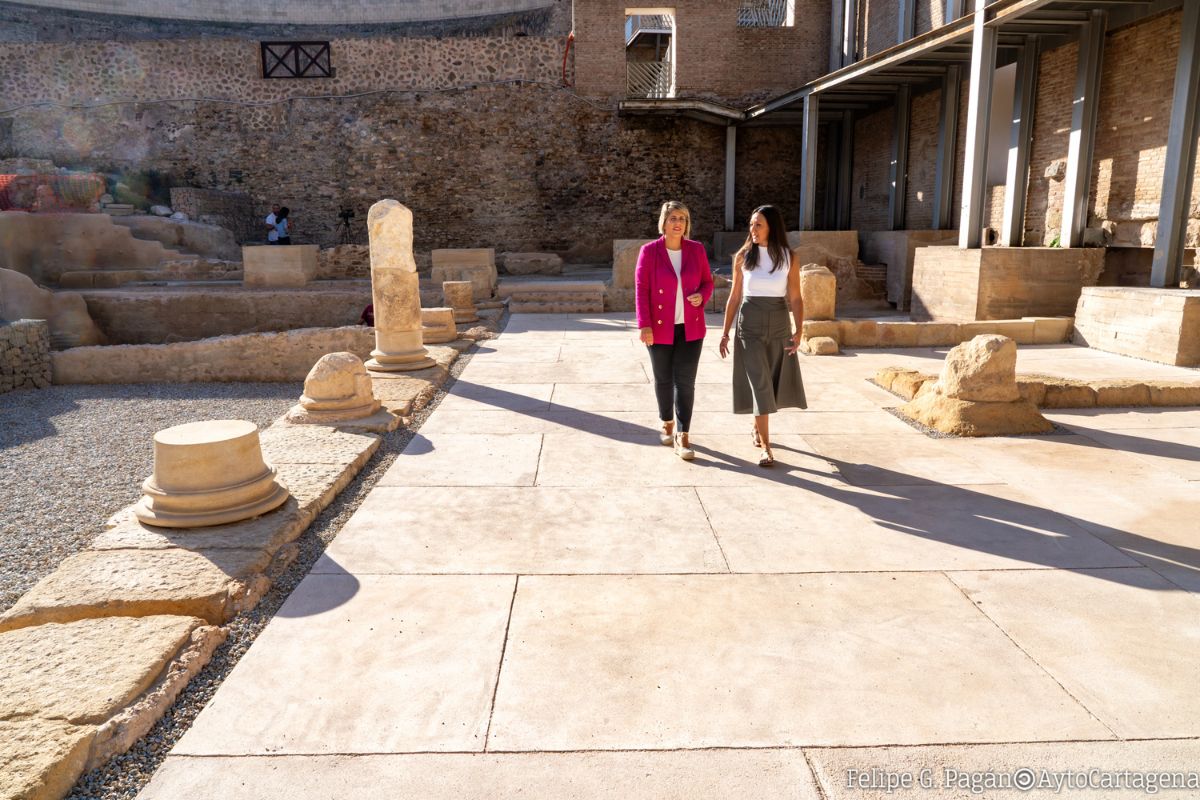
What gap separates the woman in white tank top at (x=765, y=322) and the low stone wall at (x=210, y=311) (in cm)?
1090

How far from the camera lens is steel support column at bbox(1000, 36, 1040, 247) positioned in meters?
12.2

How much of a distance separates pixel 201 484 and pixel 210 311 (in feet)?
40.2

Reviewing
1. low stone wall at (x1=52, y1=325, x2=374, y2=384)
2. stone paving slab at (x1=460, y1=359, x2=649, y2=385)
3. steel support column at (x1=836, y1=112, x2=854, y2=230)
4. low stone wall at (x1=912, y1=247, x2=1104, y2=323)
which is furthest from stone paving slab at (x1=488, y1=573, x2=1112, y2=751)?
steel support column at (x1=836, y1=112, x2=854, y2=230)

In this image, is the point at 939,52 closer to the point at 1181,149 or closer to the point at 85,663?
the point at 1181,149

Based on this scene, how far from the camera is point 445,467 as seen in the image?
5.02 m

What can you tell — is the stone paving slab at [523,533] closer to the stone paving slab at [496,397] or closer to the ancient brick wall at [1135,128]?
the stone paving slab at [496,397]

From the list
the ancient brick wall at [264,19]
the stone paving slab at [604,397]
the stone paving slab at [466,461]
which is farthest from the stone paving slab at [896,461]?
the ancient brick wall at [264,19]

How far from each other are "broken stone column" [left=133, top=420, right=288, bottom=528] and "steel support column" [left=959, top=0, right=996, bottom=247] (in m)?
10.4

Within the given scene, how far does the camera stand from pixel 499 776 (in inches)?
86.5

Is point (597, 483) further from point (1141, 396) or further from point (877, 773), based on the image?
point (1141, 396)

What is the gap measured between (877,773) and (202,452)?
336cm

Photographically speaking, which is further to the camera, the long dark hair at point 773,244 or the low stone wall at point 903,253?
the low stone wall at point 903,253

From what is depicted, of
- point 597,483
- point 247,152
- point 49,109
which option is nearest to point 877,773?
point 597,483

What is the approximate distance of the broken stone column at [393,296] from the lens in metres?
8.15
